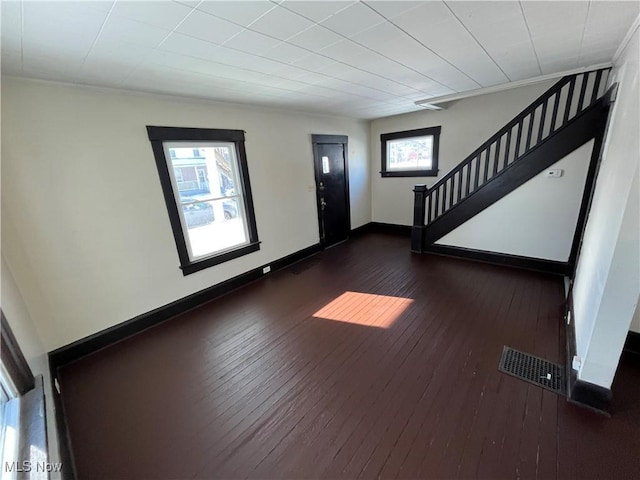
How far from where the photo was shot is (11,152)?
2.00m

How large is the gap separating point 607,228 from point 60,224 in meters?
4.08

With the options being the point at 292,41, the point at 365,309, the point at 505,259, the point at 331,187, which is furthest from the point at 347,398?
the point at 331,187

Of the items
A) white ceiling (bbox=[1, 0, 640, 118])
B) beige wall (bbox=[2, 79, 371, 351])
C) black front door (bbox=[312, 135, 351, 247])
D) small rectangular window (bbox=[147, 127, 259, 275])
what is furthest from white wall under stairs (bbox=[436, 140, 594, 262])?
beige wall (bbox=[2, 79, 371, 351])

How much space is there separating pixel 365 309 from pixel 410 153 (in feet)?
12.1

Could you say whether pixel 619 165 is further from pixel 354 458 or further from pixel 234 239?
pixel 234 239

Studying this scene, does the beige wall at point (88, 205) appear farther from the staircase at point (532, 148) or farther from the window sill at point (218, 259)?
the staircase at point (532, 148)

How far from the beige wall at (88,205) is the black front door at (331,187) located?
1524mm

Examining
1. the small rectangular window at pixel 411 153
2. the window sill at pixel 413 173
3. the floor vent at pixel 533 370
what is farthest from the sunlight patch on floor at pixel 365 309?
the small rectangular window at pixel 411 153

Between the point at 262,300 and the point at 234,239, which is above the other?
the point at 234,239

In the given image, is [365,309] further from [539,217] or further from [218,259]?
[539,217]

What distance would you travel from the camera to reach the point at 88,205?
7.84 feet

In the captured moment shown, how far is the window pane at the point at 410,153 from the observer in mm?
5098

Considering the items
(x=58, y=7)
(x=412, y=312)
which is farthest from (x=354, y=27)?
(x=412, y=312)

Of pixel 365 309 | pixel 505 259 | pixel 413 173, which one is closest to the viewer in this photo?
pixel 365 309
